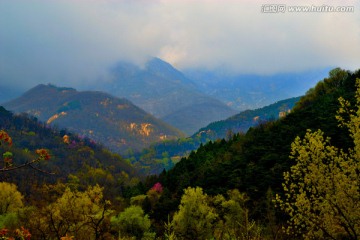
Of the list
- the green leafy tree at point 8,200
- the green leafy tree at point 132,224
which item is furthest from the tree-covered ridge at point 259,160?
the green leafy tree at point 8,200

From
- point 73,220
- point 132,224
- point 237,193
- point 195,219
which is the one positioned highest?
point 73,220

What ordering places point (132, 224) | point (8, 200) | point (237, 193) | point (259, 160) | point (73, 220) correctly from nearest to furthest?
point (73, 220) → point (132, 224) → point (237, 193) → point (259, 160) → point (8, 200)

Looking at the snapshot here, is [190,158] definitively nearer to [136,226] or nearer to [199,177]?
[199,177]

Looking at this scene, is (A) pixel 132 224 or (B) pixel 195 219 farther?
(A) pixel 132 224

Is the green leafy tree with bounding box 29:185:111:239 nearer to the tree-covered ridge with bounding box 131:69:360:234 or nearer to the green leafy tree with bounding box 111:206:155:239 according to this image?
the green leafy tree with bounding box 111:206:155:239

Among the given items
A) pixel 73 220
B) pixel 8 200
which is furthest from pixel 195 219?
pixel 8 200

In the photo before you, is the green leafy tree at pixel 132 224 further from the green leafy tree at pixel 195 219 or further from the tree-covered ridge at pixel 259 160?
the tree-covered ridge at pixel 259 160

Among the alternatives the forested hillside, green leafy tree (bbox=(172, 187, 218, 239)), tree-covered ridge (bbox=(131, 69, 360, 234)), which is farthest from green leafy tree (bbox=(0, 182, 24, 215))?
green leafy tree (bbox=(172, 187, 218, 239))

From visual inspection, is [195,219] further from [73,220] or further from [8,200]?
[8,200]

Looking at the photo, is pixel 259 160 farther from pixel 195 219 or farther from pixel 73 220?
pixel 73 220

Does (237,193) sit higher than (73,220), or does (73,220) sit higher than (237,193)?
(73,220)

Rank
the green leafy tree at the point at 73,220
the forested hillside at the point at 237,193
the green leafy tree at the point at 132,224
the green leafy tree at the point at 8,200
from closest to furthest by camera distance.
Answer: the green leafy tree at the point at 73,220, the forested hillside at the point at 237,193, the green leafy tree at the point at 132,224, the green leafy tree at the point at 8,200

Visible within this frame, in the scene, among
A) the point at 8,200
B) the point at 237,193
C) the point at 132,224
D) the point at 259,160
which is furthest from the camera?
the point at 8,200

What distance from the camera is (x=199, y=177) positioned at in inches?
4560
